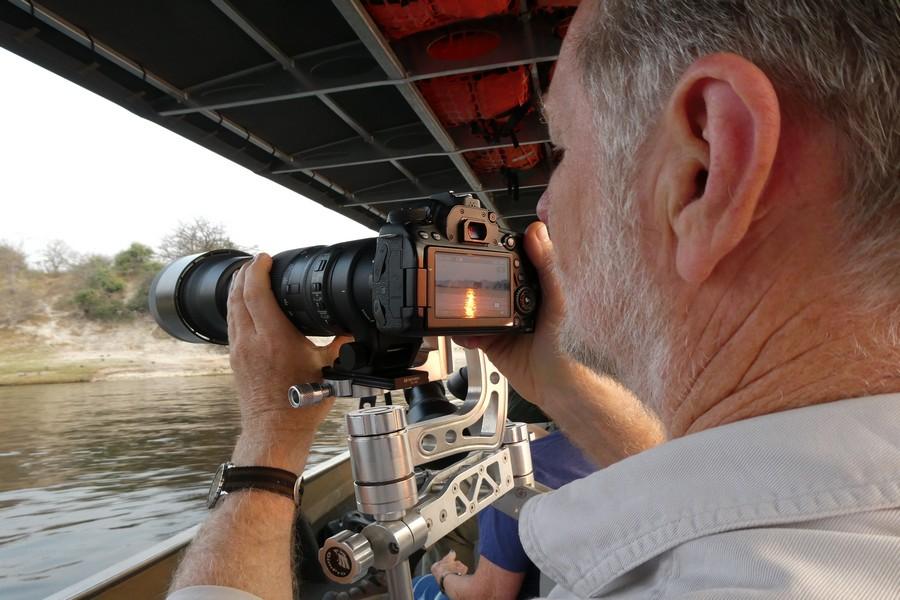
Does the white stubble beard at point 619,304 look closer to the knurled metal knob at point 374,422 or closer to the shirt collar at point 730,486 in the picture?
the shirt collar at point 730,486

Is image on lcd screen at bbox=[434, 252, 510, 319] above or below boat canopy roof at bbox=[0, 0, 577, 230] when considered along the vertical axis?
below

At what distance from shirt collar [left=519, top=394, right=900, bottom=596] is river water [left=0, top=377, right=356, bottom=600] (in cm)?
113

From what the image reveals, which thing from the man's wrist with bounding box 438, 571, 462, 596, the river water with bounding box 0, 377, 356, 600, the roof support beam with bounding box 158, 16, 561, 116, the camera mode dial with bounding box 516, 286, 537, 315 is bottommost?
the man's wrist with bounding box 438, 571, 462, 596

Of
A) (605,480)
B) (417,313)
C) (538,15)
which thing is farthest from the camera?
(538,15)

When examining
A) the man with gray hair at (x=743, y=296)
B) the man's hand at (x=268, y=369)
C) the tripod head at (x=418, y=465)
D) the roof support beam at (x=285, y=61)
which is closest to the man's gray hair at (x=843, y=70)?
the man with gray hair at (x=743, y=296)

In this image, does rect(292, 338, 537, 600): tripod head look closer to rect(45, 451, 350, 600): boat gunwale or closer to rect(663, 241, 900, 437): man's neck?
rect(663, 241, 900, 437): man's neck

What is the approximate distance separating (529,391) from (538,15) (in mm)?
1440

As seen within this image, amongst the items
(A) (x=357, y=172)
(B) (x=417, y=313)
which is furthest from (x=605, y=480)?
(A) (x=357, y=172)

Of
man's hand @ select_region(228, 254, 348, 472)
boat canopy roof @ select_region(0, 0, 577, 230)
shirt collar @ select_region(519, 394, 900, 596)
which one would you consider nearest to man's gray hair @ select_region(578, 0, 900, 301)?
shirt collar @ select_region(519, 394, 900, 596)

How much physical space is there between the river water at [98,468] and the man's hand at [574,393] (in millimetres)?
675

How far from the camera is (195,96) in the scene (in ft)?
6.77

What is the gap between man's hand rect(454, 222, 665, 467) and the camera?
97 cm

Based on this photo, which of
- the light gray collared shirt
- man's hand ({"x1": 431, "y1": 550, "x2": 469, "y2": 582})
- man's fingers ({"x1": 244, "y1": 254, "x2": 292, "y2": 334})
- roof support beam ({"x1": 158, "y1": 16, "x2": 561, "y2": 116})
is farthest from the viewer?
roof support beam ({"x1": 158, "y1": 16, "x2": 561, "y2": 116})

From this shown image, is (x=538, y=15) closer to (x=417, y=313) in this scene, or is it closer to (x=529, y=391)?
(x=529, y=391)
